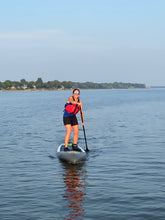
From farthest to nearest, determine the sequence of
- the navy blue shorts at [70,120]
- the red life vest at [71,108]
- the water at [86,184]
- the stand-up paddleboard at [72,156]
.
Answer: the navy blue shorts at [70,120] → the red life vest at [71,108] → the stand-up paddleboard at [72,156] → the water at [86,184]

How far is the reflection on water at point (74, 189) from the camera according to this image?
8250 millimetres

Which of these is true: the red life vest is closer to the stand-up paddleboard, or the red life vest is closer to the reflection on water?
the stand-up paddleboard

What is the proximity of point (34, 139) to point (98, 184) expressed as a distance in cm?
1163

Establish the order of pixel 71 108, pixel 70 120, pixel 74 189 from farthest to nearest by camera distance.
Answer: pixel 70 120
pixel 71 108
pixel 74 189

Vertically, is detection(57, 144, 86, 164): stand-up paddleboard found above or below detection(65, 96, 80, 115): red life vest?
below

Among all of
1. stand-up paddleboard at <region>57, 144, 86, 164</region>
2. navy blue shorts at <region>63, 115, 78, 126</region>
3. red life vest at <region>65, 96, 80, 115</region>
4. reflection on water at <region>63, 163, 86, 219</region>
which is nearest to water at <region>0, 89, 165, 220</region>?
reflection on water at <region>63, 163, 86, 219</region>

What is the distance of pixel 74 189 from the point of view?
33.4ft

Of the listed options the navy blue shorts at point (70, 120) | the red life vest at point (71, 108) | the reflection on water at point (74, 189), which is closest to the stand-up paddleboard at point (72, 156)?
the reflection on water at point (74, 189)

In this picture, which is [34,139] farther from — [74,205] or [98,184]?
[74,205]

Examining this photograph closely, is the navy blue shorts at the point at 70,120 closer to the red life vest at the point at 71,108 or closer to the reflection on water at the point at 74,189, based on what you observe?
the red life vest at the point at 71,108

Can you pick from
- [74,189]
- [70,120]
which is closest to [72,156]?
[70,120]

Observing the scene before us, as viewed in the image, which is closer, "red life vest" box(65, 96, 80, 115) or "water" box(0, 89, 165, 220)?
"water" box(0, 89, 165, 220)

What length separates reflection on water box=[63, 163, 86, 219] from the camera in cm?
825

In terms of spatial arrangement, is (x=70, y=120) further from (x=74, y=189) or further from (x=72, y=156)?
(x=74, y=189)
